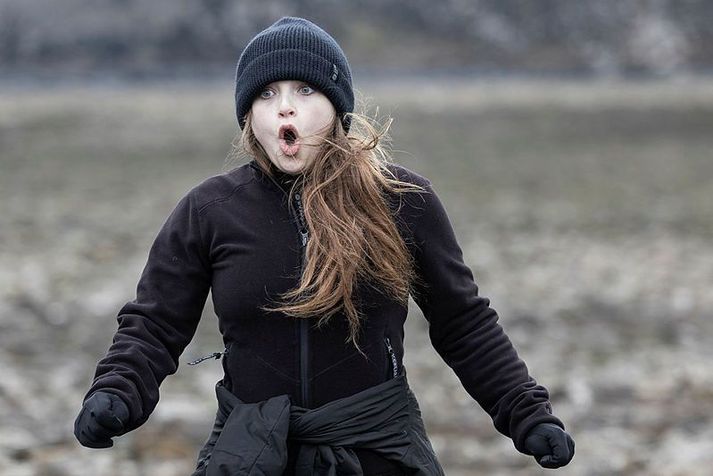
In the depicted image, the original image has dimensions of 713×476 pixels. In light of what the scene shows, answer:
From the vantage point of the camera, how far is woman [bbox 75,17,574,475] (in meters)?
3.03

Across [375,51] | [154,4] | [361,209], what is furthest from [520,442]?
[154,4]

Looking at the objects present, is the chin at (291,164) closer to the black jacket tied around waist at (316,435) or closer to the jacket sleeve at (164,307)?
the jacket sleeve at (164,307)

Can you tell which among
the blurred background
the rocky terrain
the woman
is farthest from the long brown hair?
the rocky terrain

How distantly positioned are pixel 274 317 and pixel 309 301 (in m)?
0.12

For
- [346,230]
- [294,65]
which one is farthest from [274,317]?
[294,65]

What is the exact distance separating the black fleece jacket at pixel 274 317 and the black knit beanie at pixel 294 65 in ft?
0.71

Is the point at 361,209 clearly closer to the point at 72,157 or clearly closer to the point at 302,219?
the point at 302,219

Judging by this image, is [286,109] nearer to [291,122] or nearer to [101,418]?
[291,122]

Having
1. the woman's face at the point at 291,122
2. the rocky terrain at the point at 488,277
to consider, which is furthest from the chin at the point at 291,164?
the rocky terrain at the point at 488,277

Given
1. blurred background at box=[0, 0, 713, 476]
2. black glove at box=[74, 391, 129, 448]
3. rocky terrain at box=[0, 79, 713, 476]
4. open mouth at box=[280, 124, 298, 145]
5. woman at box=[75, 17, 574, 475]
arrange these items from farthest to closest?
blurred background at box=[0, 0, 713, 476]
rocky terrain at box=[0, 79, 713, 476]
open mouth at box=[280, 124, 298, 145]
woman at box=[75, 17, 574, 475]
black glove at box=[74, 391, 129, 448]

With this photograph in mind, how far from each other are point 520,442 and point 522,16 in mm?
65902

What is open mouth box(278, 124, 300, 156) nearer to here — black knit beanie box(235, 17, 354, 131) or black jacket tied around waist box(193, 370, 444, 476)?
black knit beanie box(235, 17, 354, 131)

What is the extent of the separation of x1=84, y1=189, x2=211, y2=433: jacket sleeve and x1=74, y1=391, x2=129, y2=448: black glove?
103mm

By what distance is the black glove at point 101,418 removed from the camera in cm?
290
